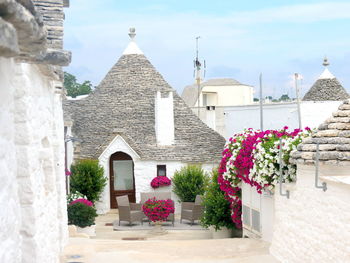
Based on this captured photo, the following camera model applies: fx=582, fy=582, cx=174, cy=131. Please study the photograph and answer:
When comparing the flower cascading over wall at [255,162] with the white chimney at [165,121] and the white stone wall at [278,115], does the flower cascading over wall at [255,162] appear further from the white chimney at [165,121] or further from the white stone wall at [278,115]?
the white chimney at [165,121]

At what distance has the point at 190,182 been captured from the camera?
22.5m

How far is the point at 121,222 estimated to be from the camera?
2072 cm

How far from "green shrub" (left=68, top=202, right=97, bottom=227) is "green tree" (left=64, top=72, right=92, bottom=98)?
154 ft

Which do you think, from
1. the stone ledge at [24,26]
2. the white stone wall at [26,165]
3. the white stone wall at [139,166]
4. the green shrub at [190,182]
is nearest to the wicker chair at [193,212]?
the green shrub at [190,182]

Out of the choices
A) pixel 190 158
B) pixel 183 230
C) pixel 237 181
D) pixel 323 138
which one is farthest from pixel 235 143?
pixel 190 158

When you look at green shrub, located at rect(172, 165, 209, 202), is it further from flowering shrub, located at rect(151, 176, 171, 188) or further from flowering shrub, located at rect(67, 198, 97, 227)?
flowering shrub, located at rect(67, 198, 97, 227)

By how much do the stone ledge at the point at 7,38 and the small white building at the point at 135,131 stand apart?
20.1 meters

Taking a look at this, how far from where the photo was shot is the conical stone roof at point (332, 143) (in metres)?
8.86

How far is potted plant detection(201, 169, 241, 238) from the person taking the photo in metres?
16.1

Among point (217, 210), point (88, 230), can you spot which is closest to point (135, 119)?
point (88, 230)

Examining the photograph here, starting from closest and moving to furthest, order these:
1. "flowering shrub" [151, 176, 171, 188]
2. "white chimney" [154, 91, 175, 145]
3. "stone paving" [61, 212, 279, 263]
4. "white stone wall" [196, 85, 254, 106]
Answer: "stone paving" [61, 212, 279, 263]
"flowering shrub" [151, 176, 171, 188]
"white chimney" [154, 91, 175, 145]
"white stone wall" [196, 85, 254, 106]

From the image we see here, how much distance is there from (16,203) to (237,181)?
10.5 metres

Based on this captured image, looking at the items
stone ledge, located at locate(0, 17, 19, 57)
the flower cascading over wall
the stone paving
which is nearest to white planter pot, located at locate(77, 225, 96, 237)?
the stone paving

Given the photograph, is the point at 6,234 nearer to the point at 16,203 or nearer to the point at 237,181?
the point at 16,203
